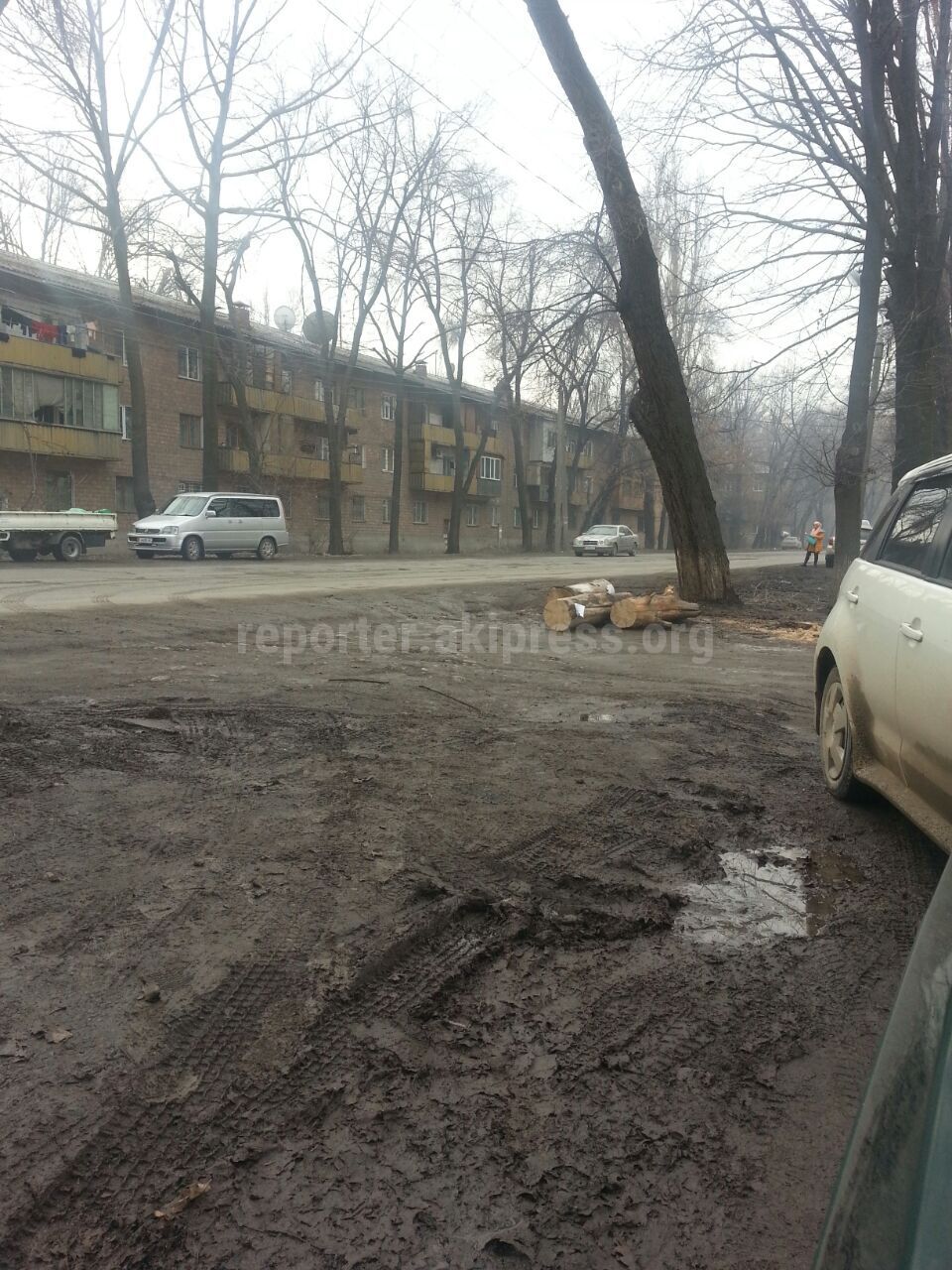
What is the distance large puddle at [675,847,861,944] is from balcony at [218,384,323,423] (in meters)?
39.0

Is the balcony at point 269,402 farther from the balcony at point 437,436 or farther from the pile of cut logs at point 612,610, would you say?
the pile of cut logs at point 612,610

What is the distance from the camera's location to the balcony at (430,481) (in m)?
54.1

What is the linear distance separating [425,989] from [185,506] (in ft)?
83.2

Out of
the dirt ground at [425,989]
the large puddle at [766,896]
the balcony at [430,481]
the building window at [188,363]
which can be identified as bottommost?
the large puddle at [766,896]

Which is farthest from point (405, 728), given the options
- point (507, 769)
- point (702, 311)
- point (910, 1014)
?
point (702, 311)

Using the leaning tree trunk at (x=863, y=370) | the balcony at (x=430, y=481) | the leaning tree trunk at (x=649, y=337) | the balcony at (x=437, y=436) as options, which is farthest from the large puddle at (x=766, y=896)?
the balcony at (x=430, y=481)

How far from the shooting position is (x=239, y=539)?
27.4 meters

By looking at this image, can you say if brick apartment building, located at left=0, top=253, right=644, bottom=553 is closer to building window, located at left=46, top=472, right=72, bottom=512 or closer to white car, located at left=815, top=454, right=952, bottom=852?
building window, located at left=46, top=472, right=72, bottom=512

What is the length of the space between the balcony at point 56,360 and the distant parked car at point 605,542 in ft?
69.3

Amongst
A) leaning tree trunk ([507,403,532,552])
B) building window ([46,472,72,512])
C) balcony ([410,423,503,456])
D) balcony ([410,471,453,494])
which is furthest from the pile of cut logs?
balcony ([410,471,453,494])

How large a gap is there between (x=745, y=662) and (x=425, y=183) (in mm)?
28197

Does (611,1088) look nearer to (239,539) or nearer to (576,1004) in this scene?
(576,1004)

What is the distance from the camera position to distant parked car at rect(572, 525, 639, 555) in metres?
44.0

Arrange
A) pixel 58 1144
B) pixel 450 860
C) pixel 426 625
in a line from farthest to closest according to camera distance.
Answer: pixel 426 625 < pixel 450 860 < pixel 58 1144
